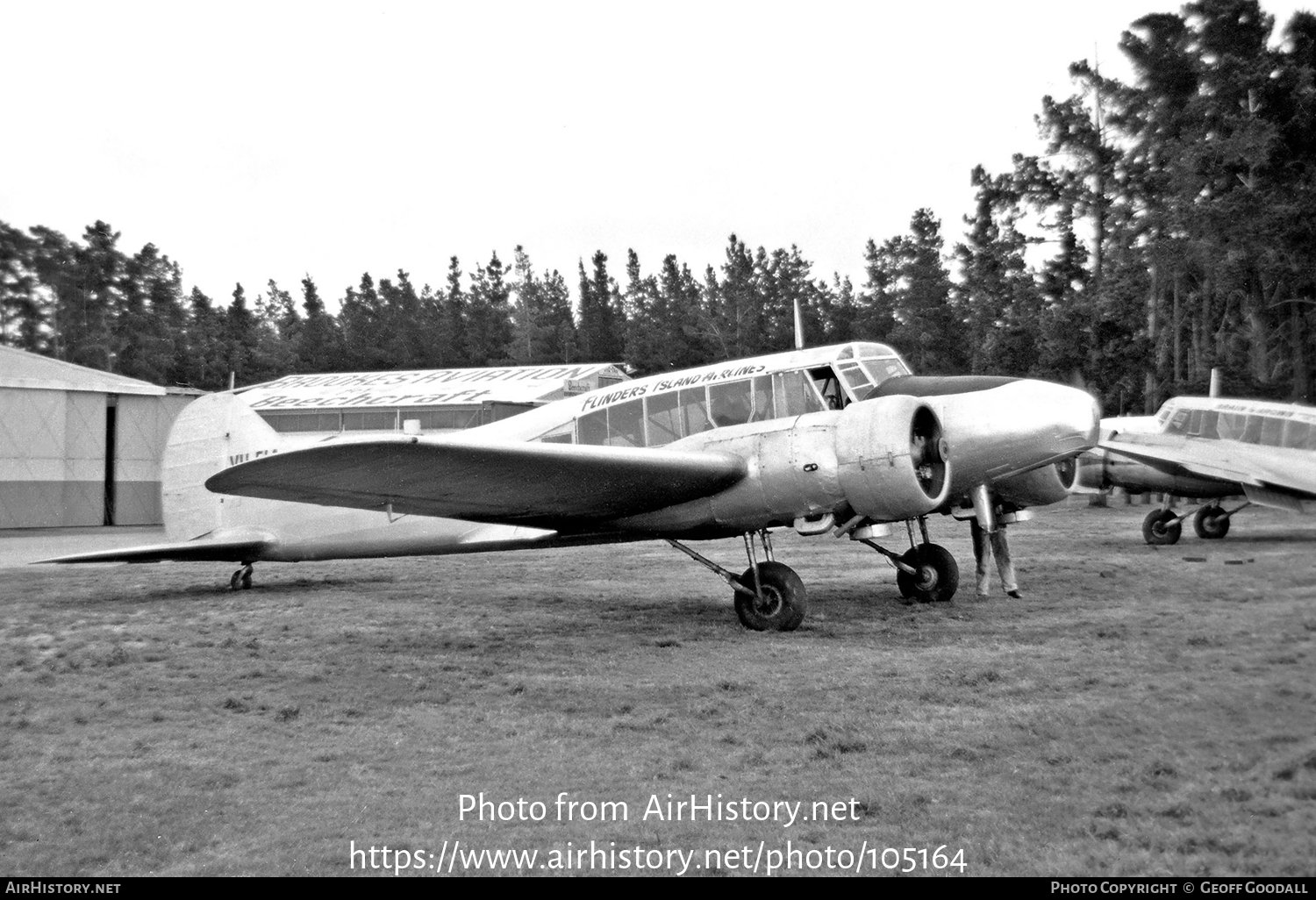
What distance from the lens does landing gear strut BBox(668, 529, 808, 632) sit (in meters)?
9.20

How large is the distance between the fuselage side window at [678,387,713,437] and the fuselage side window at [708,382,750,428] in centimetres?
8

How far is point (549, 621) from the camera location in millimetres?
10500

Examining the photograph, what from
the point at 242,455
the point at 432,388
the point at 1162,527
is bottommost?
the point at 1162,527

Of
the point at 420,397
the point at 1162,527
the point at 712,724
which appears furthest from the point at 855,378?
the point at 420,397

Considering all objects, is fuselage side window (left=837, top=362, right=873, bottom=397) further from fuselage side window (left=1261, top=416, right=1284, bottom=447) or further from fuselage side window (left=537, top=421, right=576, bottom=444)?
fuselage side window (left=1261, top=416, right=1284, bottom=447)

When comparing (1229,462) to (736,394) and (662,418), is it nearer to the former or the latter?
(736,394)

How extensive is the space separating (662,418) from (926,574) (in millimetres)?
3351

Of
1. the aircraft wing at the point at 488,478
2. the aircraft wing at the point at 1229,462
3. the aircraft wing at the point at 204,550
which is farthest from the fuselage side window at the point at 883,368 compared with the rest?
the aircraft wing at the point at 204,550

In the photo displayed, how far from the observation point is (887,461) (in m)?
8.62

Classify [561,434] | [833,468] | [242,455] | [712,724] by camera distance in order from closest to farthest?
[712,724] → [833,468] → [561,434] → [242,455]

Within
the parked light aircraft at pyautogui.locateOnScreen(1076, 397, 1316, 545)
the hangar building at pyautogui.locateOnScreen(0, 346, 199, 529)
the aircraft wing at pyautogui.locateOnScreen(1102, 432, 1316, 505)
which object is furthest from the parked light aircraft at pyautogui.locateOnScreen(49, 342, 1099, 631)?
the hangar building at pyautogui.locateOnScreen(0, 346, 199, 529)

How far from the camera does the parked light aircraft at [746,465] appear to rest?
8.63 meters

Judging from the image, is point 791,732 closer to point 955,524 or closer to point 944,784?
point 944,784
